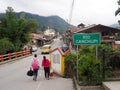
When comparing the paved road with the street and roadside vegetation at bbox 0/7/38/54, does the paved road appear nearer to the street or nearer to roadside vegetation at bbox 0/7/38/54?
the street

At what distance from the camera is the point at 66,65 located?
2152 cm

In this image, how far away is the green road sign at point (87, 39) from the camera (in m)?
15.8

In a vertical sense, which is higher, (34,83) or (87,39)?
(87,39)

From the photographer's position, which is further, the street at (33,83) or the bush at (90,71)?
the street at (33,83)

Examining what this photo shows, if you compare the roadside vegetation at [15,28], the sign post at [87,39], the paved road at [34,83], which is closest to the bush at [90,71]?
the sign post at [87,39]

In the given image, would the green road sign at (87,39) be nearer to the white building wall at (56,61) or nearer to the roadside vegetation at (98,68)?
the roadside vegetation at (98,68)

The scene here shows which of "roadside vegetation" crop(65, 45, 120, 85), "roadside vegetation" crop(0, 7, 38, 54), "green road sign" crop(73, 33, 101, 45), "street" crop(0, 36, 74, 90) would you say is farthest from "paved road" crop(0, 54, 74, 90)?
"roadside vegetation" crop(0, 7, 38, 54)

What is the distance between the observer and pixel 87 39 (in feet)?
52.4

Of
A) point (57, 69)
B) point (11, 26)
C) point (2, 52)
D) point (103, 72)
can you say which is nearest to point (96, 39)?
point (103, 72)

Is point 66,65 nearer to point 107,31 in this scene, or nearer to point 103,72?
point 103,72

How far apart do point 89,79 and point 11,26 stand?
48757 millimetres

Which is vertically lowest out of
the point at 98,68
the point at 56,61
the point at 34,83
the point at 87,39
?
the point at 34,83

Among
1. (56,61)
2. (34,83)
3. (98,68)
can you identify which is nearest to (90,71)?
(98,68)

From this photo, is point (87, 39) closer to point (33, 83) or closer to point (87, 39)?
point (87, 39)
